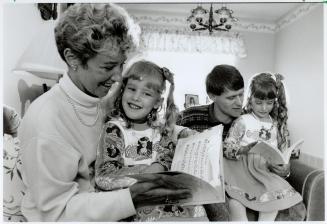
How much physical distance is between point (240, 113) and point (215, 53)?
0.67 feet

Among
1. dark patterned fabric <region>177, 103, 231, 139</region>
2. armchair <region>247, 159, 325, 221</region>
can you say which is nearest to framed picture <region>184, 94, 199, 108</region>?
dark patterned fabric <region>177, 103, 231, 139</region>

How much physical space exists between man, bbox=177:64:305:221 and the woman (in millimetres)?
199

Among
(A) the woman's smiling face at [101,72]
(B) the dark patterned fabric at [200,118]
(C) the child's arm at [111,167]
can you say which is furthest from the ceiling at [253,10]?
(C) the child's arm at [111,167]

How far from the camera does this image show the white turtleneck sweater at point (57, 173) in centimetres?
88

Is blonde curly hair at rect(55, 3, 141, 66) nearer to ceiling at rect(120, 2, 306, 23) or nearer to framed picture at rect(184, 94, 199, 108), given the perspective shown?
ceiling at rect(120, 2, 306, 23)

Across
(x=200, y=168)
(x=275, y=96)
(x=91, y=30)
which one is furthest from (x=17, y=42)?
(x=275, y=96)

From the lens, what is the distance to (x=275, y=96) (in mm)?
1034

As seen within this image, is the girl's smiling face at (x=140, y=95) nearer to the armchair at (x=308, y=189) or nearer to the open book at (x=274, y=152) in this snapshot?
the open book at (x=274, y=152)

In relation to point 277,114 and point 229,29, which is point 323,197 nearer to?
point 277,114

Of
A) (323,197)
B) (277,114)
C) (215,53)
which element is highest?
(215,53)

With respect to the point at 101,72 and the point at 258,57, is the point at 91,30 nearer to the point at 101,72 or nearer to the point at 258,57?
the point at 101,72

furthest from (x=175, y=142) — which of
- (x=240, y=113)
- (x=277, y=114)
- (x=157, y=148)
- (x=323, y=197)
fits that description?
(x=323, y=197)

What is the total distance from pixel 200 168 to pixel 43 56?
1.92 feet

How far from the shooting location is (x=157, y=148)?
99cm
